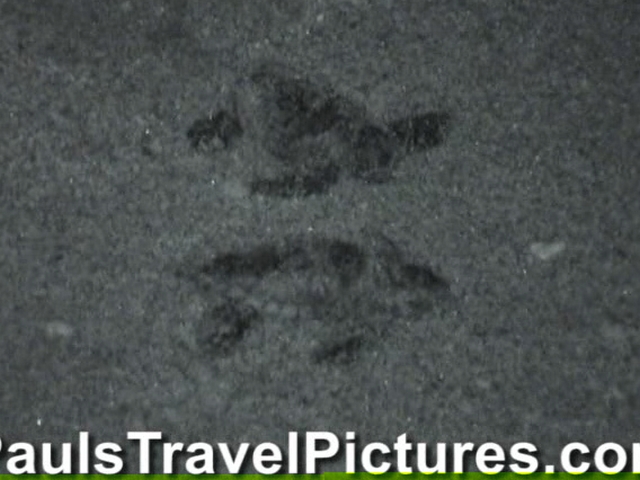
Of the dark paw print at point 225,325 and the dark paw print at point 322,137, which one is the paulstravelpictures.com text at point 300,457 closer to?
the dark paw print at point 225,325

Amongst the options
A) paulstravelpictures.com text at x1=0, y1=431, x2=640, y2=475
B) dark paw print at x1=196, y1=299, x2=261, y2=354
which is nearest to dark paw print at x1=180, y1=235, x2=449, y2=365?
dark paw print at x1=196, y1=299, x2=261, y2=354

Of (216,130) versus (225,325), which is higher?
(216,130)

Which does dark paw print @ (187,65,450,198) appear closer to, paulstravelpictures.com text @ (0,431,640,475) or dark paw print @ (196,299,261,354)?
dark paw print @ (196,299,261,354)

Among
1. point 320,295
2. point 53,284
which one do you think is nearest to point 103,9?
point 53,284

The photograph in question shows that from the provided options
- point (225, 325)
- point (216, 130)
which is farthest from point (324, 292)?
point (216, 130)

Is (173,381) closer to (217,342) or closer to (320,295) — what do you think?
(217,342)

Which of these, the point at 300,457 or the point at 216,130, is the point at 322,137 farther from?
the point at 300,457
